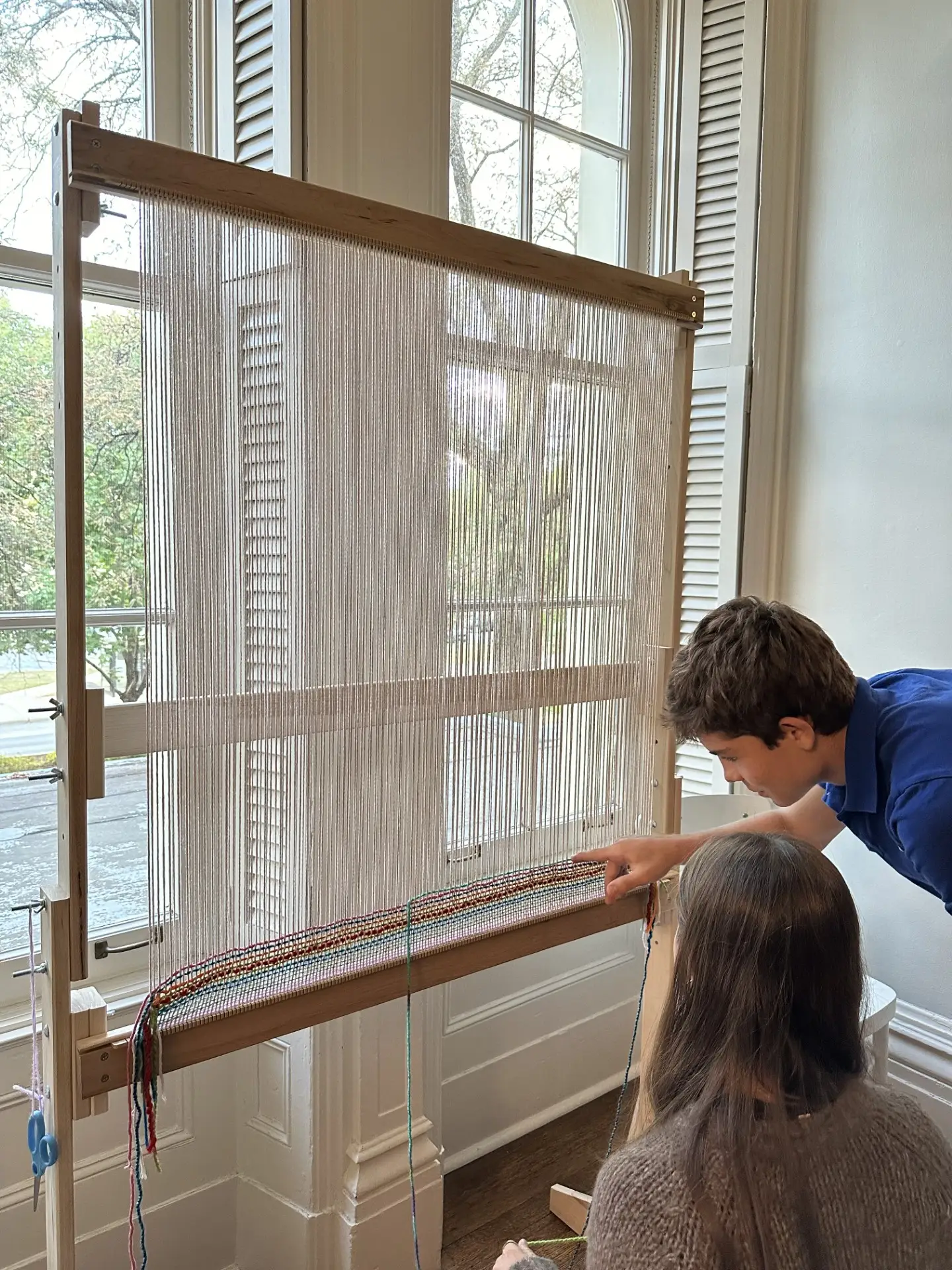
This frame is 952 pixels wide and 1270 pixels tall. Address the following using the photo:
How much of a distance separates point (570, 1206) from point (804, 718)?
1229 mm

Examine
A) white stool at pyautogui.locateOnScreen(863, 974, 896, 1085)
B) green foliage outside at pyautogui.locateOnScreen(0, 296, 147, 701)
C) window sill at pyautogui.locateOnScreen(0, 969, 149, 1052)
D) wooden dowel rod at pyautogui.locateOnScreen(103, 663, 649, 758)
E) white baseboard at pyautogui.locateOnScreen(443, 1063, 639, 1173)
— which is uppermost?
green foliage outside at pyautogui.locateOnScreen(0, 296, 147, 701)

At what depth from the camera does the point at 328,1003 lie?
1188 mm

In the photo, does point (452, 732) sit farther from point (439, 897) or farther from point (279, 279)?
point (279, 279)

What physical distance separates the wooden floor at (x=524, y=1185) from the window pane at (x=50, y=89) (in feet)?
6.12

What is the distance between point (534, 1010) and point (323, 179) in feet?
5.77

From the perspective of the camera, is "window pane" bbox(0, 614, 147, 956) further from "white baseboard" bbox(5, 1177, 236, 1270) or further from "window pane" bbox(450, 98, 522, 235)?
"window pane" bbox(450, 98, 522, 235)

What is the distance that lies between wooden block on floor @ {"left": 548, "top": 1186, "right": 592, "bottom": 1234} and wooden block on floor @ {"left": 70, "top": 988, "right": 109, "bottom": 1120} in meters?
1.18

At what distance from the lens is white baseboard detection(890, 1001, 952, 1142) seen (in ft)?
6.83

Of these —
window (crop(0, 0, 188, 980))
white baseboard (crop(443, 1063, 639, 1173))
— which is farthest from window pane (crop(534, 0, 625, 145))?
white baseboard (crop(443, 1063, 639, 1173))

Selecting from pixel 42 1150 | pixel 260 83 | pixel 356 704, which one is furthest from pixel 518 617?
pixel 260 83

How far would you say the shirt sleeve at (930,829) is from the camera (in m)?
1.15

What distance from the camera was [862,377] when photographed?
217cm

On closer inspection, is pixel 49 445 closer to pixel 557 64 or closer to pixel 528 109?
pixel 528 109

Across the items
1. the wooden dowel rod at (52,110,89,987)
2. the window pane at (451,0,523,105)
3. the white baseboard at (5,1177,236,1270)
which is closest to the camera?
the wooden dowel rod at (52,110,89,987)
